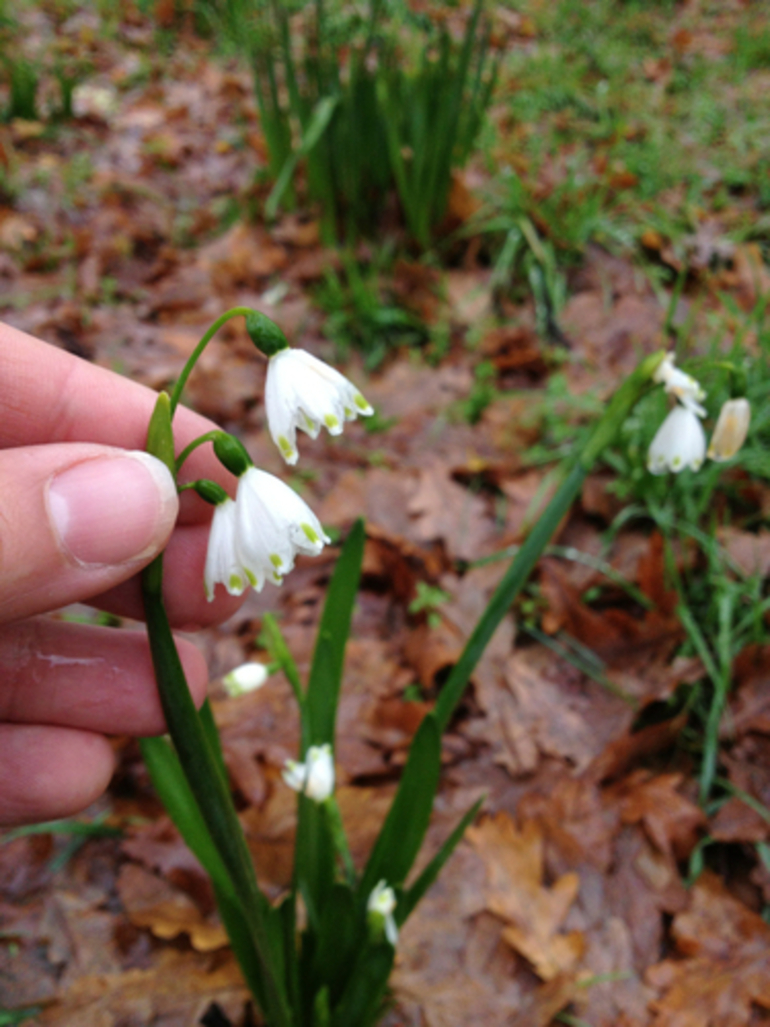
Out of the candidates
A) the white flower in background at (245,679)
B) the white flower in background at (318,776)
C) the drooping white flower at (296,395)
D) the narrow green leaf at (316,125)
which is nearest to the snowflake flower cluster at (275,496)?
the drooping white flower at (296,395)

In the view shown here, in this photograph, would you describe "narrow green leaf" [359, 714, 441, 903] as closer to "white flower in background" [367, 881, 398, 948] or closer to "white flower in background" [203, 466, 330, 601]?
"white flower in background" [367, 881, 398, 948]

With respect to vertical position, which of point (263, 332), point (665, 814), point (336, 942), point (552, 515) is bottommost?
point (665, 814)

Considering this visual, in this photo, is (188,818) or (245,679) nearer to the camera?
(188,818)

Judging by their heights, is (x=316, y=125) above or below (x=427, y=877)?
above

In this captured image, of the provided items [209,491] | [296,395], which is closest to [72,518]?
[209,491]

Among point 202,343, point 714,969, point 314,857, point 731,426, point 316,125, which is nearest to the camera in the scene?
point 202,343

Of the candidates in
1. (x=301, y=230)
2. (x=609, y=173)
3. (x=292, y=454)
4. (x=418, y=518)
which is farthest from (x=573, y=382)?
(x=292, y=454)

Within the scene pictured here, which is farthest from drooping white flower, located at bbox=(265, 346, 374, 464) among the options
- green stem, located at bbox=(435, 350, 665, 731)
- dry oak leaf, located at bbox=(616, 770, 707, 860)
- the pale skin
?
dry oak leaf, located at bbox=(616, 770, 707, 860)

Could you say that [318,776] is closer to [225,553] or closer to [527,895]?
[225,553]
